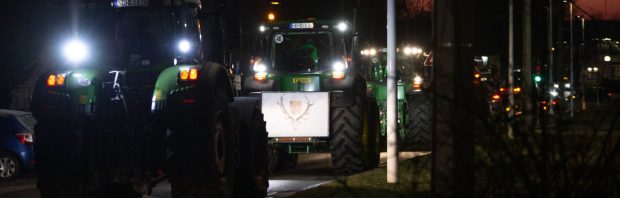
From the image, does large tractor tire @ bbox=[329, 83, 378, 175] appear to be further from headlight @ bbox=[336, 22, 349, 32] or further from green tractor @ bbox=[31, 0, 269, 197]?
green tractor @ bbox=[31, 0, 269, 197]

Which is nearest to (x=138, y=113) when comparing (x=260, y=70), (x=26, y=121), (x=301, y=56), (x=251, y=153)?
(x=251, y=153)

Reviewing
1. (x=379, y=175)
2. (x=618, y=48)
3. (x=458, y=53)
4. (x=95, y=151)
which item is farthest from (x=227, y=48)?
(x=618, y=48)

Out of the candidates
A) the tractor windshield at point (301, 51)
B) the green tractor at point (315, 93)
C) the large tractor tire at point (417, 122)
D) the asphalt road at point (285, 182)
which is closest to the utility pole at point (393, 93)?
the asphalt road at point (285, 182)

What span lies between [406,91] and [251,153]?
11.3 m

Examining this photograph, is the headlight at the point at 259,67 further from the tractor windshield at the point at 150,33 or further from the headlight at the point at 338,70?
the tractor windshield at the point at 150,33

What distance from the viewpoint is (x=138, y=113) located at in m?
10.8

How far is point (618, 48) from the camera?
10144 centimetres

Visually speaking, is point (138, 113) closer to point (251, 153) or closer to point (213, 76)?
point (213, 76)

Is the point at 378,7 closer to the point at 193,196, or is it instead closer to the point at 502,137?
the point at 193,196

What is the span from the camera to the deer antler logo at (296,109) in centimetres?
1733

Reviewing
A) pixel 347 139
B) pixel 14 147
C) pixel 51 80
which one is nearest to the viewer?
pixel 51 80

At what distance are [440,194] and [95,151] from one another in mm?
5695

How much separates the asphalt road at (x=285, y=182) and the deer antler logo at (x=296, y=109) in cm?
105

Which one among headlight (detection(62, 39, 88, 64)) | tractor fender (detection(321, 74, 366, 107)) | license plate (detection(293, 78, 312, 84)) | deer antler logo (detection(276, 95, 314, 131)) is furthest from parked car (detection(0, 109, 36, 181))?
headlight (detection(62, 39, 88, 64))
